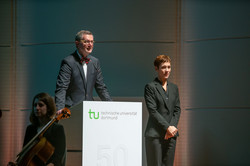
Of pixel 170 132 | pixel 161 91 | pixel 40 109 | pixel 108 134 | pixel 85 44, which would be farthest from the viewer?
pixel 40 109

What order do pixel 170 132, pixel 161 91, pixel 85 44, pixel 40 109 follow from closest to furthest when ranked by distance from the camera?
pixel 170 132 < pixel 161 91 < pixel 85 44 < pixel 40 109

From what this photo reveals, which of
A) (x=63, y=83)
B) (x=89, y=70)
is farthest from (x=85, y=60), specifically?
(x=63, y=83)

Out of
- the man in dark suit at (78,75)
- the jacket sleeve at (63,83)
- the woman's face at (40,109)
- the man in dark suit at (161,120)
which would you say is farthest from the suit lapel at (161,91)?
the woman's face at (40,109)

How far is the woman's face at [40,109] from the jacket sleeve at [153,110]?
3.01ft

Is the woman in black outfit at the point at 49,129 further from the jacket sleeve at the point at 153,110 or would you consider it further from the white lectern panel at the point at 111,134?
the jacket sleeve at the point at 153,110

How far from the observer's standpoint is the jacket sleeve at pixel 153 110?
3.04 meters

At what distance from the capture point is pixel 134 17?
13.6ft

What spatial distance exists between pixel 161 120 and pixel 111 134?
458mm

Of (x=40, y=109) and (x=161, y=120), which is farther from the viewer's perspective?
(x=40, y=109)

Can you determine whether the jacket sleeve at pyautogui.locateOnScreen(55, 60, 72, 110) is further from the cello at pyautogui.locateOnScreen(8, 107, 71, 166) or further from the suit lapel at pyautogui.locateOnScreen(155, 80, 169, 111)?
the suit lapel at pyautogui.locateOnScreen(155, 80, 169, 111)

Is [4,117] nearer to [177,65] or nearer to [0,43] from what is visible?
[0,43]

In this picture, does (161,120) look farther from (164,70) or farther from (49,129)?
(49,129)

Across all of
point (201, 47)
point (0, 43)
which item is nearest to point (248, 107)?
point (201, 47)

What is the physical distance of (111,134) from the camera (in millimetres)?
2807
